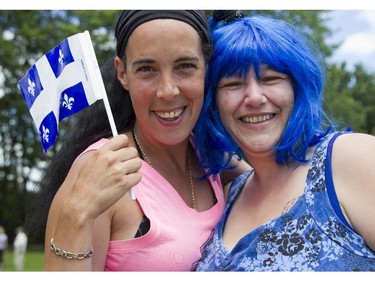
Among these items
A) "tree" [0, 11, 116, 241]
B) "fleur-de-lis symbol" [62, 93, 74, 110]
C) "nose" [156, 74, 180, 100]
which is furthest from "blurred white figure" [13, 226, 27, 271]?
"nose" [156, 74, 180, 100]

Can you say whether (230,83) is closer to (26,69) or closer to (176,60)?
(176,60)

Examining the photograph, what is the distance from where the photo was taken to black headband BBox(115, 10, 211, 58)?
3057mm

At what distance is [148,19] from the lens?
3.04 m

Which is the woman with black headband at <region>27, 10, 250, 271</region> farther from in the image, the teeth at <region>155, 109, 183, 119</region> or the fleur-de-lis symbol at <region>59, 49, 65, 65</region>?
the fleur-de-lis symbol at <region>59, 49, 65, 65</region>

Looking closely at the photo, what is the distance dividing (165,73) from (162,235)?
85cm

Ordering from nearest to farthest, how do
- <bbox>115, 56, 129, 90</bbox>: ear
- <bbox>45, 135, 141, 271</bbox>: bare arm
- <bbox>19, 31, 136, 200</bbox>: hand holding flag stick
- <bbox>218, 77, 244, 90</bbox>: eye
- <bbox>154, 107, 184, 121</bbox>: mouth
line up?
<bbox>45, 135, 141, 271</bbox>: bare arm, <bbox>19, 31, 136, 200</bbox>: hand holding flag stick, <bbox>218, 77, 244, 90</bbox>: eye, <bbox>154, 107, 184, 121</bbox>: mouth, <bbox>115, 56, 129, 90</bbox>: ear

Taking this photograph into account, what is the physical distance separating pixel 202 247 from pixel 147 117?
0.79m

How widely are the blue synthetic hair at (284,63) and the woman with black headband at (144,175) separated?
0.10m

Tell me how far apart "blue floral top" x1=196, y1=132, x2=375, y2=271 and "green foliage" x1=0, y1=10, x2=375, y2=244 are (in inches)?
567

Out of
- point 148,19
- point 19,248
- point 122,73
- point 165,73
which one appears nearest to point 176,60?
point 165,73

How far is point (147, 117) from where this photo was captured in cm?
323

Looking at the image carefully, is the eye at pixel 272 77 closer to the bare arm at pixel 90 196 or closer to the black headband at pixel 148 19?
the black headband at pixel 148 19

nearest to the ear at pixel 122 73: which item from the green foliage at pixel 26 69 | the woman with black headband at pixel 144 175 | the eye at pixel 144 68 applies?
the woman with black headband at pixel 144 175

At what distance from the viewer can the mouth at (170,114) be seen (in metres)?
3.18
